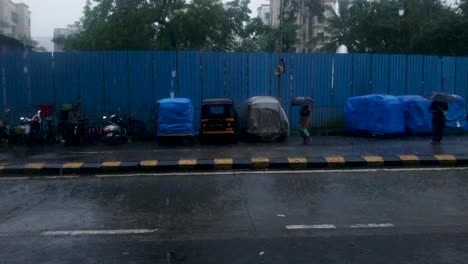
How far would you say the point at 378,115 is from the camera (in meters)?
17.8

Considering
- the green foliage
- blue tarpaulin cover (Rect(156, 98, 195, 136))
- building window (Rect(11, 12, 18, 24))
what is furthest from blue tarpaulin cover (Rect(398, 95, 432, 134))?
building window (Rect(11, 12, 18, 24))

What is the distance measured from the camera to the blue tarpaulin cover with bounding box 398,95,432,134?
59.6 feet

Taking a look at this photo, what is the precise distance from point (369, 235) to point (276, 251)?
4.60 ft

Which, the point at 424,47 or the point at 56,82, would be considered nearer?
the point at 56,82

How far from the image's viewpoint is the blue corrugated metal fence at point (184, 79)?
18.6m

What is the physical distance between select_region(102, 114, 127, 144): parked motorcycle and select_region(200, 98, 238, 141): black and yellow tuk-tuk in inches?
103

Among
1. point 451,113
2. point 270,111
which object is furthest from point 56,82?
point 451,113

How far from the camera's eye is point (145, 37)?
26.9 metres

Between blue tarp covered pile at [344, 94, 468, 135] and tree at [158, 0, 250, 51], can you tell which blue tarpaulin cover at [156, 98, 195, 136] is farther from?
tree at [158, 0, 250, 51]

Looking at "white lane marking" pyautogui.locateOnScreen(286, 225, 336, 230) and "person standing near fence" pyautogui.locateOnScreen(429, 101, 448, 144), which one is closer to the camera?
"white lane marking" pyautogui.locateOnScreen(286, 225, 336, 230)

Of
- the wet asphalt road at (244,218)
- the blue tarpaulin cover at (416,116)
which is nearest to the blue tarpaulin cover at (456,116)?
the blue tarpaulin cover at (416,116)

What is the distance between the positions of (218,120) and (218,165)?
416 cm

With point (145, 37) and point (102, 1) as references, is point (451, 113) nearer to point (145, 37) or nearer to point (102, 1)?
point (145, 37)

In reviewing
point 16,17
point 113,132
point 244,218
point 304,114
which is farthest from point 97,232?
point 16,17
